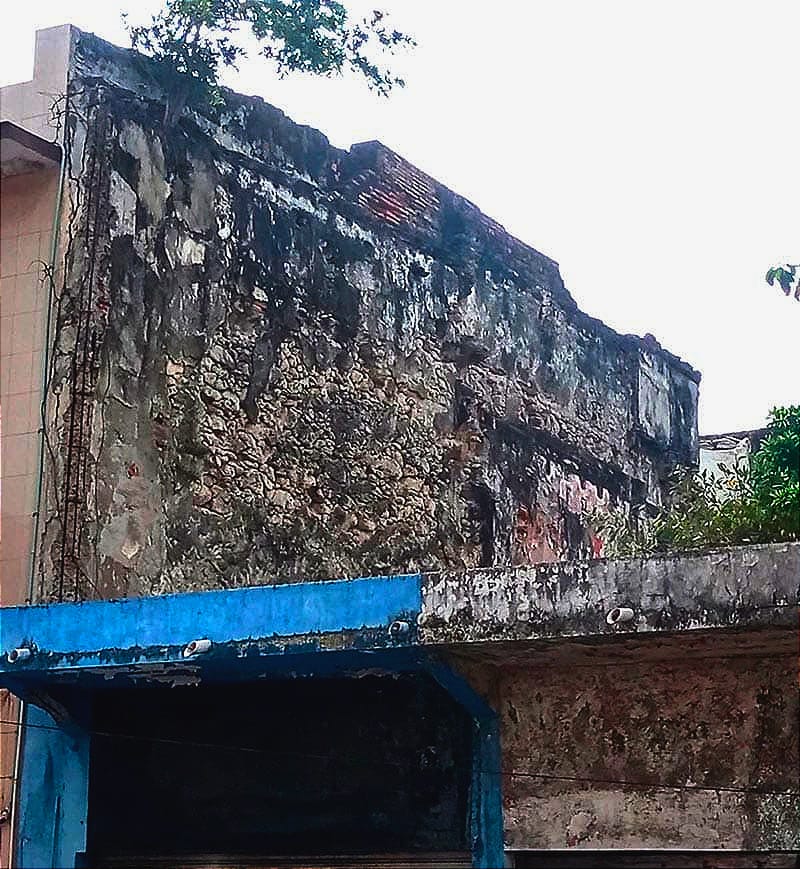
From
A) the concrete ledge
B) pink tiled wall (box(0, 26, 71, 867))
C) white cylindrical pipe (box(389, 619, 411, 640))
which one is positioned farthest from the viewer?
pink tiled wall (box(0, 26, 71, 867))

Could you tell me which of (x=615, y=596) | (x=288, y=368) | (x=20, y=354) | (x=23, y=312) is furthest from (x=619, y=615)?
(x=288, y=368)

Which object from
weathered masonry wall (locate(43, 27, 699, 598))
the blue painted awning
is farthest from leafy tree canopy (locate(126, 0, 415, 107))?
the blue painted awning

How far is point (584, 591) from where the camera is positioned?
5898 millimetres

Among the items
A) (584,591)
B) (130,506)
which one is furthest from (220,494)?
(584,591)

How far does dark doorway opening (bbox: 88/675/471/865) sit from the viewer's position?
7.05 meters

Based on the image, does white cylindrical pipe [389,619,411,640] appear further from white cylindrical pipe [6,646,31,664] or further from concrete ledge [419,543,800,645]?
white cylindrical pipe [6,646,31,664]

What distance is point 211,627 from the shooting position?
21.2ft

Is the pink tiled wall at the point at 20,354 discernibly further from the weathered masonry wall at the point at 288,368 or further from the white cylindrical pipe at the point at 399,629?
the white cylindrical pipe at the point at 399,629

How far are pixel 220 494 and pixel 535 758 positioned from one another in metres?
3.04

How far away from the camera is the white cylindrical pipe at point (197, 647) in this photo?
6422 millimetres

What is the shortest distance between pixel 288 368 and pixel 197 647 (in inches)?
138

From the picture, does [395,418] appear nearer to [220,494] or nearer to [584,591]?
[220,494]

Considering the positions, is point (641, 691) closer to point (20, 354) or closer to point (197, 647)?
point (197, 647)

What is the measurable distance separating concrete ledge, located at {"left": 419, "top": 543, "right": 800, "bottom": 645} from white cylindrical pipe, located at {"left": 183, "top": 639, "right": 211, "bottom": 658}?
104 cm
